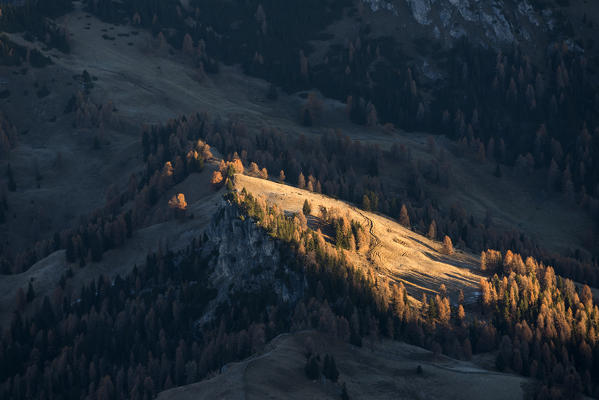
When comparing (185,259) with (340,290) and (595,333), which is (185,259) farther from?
(595,333)

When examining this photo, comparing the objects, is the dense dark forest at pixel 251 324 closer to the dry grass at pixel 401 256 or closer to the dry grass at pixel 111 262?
the dry grass at pixel 111 262

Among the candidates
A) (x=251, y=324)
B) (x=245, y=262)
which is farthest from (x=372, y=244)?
(x=251, y=324)

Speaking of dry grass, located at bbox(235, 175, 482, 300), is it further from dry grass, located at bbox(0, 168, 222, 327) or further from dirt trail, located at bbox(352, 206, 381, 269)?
dry grass, located at bbox(0, 168, 222, 327)

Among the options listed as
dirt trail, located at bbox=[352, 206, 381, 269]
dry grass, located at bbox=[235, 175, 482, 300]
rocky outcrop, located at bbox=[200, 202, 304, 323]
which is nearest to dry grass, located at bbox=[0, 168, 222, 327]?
rocky outcrop, located at bbox=[200, 202, 304, 323]

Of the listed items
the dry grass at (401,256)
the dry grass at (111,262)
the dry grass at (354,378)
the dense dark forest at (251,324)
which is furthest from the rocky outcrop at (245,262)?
the dry grass at (354,378)

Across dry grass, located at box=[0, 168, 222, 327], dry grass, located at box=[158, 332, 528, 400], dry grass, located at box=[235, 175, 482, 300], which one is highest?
dry grass, located at box=[158, 332, 528, 400]

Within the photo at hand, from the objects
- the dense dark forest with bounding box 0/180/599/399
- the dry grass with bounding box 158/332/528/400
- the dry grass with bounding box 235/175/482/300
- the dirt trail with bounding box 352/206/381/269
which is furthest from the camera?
the dirt trail with bounding box 352/206/381/269

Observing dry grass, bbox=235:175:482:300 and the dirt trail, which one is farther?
the dirt trail

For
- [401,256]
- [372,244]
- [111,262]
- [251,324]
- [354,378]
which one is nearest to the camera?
[354,378]

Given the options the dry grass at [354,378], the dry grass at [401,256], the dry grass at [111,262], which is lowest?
the dry grass at [111,262]

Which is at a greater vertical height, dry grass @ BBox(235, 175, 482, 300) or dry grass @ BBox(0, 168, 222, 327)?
dry grass @ BBox(235, 175, 482, 300)

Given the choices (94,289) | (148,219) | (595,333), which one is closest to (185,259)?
(94,289)

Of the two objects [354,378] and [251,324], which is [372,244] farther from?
[354,378]
